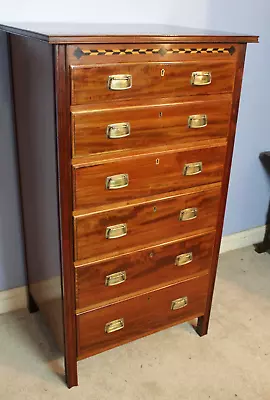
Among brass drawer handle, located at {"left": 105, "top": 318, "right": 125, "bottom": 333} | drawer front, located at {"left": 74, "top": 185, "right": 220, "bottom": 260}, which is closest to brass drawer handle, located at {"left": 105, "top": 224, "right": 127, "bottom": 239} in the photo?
drawer front, located at {"left": 74, "top": 185, "right": 220, "bottom": 260}

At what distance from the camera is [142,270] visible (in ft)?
5.24

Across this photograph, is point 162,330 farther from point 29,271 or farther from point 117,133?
point 117,133

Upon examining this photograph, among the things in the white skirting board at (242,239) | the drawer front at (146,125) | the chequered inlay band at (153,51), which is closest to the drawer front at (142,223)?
the drawer front at (146,125)

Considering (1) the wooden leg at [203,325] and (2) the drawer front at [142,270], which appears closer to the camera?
(2) the drawer front at [142,270]

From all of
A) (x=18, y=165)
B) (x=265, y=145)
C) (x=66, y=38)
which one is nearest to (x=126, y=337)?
(x=18, y=165)

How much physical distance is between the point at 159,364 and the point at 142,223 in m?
0.63

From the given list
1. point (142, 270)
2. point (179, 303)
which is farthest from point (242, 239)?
point (142, 270)

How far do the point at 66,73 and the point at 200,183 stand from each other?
0.64 meters

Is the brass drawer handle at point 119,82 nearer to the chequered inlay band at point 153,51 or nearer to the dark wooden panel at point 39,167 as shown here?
the chequered inlay band at point 153,51

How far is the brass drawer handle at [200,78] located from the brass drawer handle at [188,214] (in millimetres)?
445

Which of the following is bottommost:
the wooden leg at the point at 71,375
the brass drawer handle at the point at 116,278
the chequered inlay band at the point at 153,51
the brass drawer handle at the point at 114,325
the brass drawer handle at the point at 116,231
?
the wooden leg at the point at 71,375

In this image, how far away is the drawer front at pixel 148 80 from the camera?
1.22 m

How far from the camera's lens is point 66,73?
3.87 feet

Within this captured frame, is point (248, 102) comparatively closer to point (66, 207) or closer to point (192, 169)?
point (192, 169)
